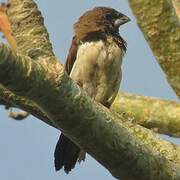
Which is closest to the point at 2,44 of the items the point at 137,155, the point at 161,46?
the point at 137,155

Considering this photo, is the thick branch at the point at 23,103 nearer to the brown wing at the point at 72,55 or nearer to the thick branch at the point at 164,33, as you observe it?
the thick branch at the point at 164,33

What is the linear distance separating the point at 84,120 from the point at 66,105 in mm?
123

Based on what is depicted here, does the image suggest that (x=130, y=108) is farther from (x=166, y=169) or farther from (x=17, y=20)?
(x=17, y=20)

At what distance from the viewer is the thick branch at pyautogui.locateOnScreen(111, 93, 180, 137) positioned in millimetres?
4961

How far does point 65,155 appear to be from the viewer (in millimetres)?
4445

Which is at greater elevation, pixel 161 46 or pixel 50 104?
pixel 50 104

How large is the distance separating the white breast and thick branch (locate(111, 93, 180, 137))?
16 cm

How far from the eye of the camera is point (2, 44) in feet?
8.13

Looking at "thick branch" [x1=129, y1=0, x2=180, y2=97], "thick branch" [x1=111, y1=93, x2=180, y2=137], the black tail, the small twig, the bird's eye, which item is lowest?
"thick branch" [x1=111, y1=93, x2=180, y2=137]

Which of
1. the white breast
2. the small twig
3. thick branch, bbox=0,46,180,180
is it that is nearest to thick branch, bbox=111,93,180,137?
the white breast

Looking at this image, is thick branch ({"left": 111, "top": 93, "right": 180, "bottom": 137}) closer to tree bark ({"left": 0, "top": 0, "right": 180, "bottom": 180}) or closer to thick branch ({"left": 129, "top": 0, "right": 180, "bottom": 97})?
thick branch ({"left": 129, "top": 0, "right": 180, "bottom": 97})

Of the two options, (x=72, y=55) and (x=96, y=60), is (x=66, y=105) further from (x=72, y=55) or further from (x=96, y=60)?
(x=72, y=55)

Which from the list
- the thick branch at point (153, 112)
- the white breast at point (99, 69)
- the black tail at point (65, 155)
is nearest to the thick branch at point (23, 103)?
the black tail at point (65, 155)

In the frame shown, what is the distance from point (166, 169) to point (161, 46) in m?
0.99
